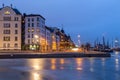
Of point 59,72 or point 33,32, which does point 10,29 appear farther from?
point 59,72

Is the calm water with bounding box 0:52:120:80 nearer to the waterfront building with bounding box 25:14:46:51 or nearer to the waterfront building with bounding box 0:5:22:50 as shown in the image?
the waterfront building with bounding box 0:5:22:50

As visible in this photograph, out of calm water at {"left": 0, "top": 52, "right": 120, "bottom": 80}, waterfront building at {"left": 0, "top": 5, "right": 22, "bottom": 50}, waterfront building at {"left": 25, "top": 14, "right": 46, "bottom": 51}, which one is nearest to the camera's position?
calm water at {"left": 0, "top": 52, "right": 120, "bottom": 80}

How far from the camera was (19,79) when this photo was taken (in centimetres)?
2669

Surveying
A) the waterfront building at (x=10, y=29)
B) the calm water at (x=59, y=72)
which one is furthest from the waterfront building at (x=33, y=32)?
the calm water at (x=59, y=72)

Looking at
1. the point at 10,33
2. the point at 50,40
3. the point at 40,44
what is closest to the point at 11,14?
the point at 10,33

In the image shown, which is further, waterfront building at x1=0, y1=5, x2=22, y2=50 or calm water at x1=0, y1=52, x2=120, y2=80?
waterfront building at x1=0, y1=5, x2=22, y2=50

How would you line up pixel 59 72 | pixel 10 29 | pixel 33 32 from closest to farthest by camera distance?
pixel 59 72
pixel 10 29
pixel 33 32

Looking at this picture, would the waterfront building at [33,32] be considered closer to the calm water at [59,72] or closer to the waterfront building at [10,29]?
the waterfront building at [10,29]

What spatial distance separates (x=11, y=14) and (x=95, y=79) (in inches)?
4757

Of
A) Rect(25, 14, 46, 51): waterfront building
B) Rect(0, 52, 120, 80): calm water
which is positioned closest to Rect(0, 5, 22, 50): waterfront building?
Rect(25, 14, 46, 51): waterfront building

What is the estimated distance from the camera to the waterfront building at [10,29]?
462 feet

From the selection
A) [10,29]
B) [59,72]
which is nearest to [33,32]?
[10,29]

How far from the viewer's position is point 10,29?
14275 cm

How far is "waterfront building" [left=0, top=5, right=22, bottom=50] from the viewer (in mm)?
140875
